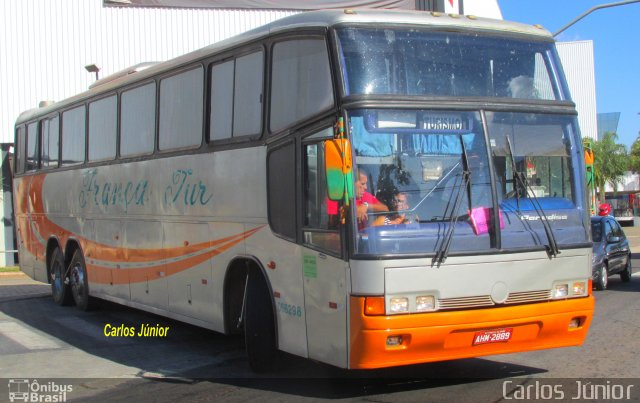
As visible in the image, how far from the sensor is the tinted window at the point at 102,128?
12.4 m

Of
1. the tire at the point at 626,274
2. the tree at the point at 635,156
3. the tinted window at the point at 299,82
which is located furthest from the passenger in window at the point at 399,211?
the tree at the point at 635,156

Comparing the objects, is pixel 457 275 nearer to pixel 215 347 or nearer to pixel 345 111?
pixel 345 111

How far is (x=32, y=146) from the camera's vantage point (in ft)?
52.4

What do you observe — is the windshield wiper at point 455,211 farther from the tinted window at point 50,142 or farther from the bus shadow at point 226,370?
the tinted window at point 50,142

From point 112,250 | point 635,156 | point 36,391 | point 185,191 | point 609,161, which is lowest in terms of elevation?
point 36,391

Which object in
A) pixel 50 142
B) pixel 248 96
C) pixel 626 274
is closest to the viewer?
pixel 248 96

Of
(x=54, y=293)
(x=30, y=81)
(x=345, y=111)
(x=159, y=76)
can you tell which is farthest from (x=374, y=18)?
(x=30, y=81)

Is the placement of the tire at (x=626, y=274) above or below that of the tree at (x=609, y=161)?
below

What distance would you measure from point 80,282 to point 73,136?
2716mm

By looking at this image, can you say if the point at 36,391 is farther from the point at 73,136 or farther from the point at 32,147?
the point at 32,147

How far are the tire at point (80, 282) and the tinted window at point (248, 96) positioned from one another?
6216mm

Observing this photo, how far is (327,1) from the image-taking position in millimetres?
30250

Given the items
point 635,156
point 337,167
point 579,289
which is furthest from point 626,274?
point 635,156

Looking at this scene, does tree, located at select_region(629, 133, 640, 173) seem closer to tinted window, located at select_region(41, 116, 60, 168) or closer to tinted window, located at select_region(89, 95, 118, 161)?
tinted window, located at select_region(41, 116, 60, 168)
